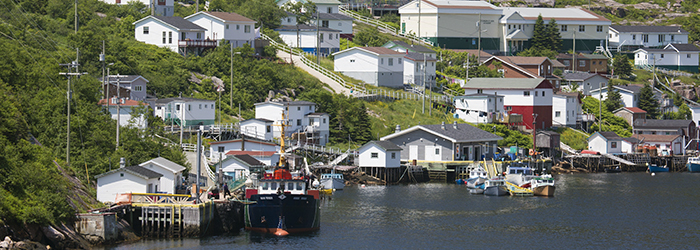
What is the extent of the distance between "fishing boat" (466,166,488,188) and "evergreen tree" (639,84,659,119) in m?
45.6

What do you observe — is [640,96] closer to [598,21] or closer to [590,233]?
[598,21]

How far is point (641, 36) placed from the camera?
143125 millimetres

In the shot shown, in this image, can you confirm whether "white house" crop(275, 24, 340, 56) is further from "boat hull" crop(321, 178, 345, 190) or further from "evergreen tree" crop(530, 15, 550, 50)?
"boat hull" crop(321, 178, 345, 190)

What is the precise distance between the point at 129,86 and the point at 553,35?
2979 inches

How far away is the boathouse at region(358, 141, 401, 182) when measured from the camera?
77375 millimetres

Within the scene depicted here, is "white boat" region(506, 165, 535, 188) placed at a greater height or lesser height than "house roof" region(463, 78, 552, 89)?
lesser

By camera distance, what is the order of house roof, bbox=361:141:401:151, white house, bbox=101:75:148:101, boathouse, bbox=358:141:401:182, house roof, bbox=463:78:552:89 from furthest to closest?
house roof, bbox=463:78:552:89 < boathouse, bbox=358:141:401:182 < house roof, bbox=361:141:401:151 < white house, bbox=101:75:148:101

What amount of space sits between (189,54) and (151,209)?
4832cm

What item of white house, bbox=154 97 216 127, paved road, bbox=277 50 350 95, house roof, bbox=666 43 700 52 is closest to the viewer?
white house, bbox=154 97 216 127

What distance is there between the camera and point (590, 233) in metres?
53.4

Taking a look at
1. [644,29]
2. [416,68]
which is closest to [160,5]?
[416,68]

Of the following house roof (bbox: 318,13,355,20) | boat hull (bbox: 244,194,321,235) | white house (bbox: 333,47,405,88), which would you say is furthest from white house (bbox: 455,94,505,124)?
boat hull (bbox: 244,194,321,235)

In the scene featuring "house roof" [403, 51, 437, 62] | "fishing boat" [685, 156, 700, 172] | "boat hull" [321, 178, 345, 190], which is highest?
"house roof" [403, 51, 437, 62]

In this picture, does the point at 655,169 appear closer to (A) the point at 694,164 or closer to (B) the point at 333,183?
(A) the point at 694,164
